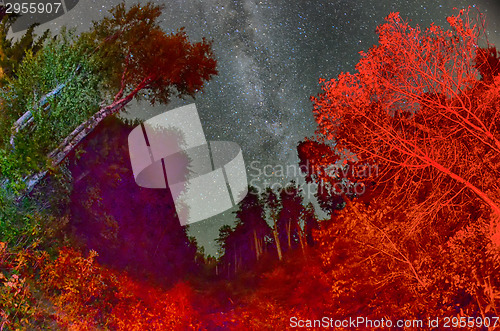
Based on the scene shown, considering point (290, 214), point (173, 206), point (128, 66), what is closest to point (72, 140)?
point (128, 66)

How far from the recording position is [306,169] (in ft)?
97.2

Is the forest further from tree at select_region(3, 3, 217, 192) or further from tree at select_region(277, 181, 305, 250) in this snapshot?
tree at select_region(277, 181, 305, 250)

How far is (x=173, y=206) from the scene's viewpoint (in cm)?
3388

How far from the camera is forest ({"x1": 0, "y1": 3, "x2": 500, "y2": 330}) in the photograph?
9.05m

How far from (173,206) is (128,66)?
17035mm

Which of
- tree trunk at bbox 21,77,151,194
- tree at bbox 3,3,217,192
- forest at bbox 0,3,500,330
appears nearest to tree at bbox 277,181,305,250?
forest at bbox 0,3,500,330

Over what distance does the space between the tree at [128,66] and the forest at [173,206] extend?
95 mm

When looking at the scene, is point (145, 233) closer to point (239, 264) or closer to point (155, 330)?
point (155, 330)

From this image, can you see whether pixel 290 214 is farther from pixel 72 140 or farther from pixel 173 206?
pixel 72 140

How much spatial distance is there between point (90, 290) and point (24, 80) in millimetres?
11272

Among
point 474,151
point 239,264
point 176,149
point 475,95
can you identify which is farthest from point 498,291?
point 239,264

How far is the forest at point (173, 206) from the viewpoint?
905cm

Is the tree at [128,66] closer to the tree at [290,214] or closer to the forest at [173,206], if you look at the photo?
the forest at [173,206]

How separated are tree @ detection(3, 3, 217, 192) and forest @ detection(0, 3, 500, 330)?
0.31 ft
